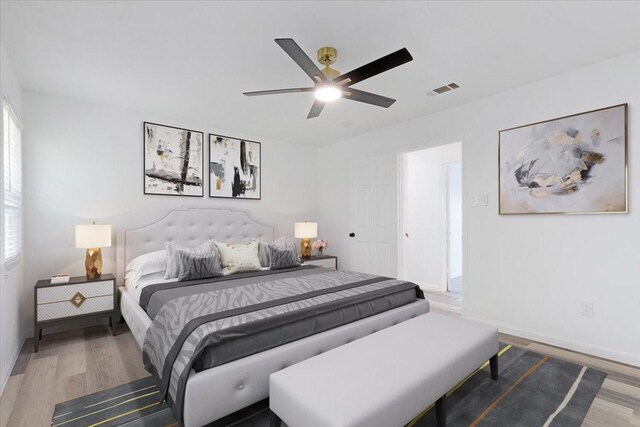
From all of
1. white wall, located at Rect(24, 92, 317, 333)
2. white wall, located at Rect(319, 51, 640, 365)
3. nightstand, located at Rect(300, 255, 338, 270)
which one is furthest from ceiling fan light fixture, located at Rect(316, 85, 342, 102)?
nightstand, located at Rect(300, 255, 338, 270)

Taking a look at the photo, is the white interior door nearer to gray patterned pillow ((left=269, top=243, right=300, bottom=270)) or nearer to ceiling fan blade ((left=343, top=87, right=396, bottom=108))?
gray patterned pillow ((left=269, top=243, right=300, bottom=270))

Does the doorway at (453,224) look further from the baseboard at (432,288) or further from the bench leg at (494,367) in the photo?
the bench leg at (494,367)

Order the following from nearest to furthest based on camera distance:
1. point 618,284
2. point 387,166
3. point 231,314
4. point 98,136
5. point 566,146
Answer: point 231,314 < point 618,284 < point 566,146 < point 98,136 < point 387,166

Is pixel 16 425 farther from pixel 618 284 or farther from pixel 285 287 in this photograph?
pixel 618 284

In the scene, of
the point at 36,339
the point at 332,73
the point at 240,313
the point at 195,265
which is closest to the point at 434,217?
the point at 332,73

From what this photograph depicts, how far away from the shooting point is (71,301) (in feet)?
9.91

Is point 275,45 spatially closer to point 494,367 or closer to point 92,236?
point 92,236

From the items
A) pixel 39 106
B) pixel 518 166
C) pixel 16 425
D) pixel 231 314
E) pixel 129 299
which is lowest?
pixel 16 425

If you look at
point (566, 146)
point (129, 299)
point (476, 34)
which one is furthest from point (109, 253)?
point (566, 146)

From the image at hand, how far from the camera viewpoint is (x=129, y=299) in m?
3.05

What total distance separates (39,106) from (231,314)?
3152 millimetres

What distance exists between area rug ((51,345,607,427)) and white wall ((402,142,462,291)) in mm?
2754

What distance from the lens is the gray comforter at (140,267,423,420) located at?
1738mm

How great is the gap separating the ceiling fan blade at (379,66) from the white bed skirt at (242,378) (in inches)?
68.9
